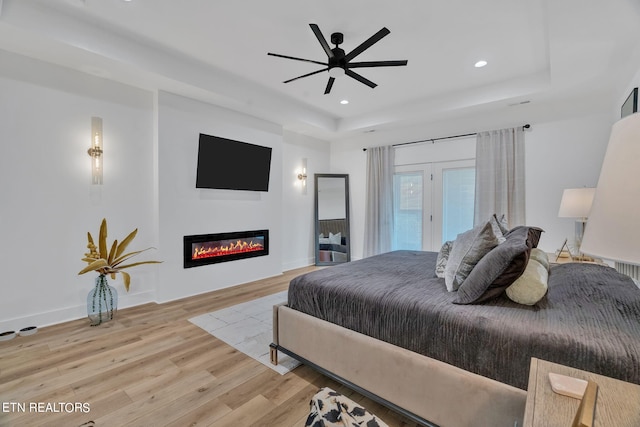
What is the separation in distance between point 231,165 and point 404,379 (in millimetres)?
3706

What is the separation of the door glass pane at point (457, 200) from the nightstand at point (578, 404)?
4052mm

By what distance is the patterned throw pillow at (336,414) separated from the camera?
685mm

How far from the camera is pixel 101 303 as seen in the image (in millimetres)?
3102

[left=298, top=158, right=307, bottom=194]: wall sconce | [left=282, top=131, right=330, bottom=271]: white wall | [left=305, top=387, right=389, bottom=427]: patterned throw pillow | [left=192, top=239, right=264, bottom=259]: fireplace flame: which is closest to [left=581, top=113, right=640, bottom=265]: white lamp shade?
[left=305, top=387, right=389, bottom=427]: patterned throw pillow

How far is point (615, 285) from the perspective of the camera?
1732 mm

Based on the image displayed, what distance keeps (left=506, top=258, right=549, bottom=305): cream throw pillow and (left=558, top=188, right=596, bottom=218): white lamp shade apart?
2.01 m

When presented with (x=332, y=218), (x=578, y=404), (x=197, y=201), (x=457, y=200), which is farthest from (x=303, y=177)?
(x=578, y=404)

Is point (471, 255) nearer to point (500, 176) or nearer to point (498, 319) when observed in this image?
point (498, 319)

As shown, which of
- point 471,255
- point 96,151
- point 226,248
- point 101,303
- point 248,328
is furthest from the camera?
point 226,248

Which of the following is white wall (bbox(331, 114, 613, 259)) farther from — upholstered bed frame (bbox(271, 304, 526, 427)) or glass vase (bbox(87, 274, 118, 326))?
glass vase (bbox(87, 274, 118, 326))

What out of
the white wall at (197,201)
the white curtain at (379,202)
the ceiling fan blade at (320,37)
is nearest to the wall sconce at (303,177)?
the white wall at (197,201)

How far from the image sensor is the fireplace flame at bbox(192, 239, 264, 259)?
415 centimetres

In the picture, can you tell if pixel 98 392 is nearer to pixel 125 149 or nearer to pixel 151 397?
pixel 151 397

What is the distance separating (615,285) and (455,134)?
11.9 feet
